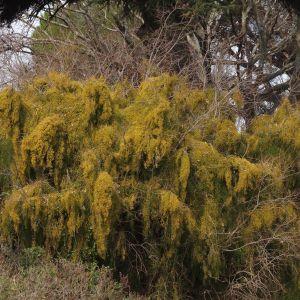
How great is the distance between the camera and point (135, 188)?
29.7 feet

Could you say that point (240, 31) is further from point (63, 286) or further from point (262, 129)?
point (63, 286)

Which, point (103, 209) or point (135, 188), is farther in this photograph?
point (135, 188)

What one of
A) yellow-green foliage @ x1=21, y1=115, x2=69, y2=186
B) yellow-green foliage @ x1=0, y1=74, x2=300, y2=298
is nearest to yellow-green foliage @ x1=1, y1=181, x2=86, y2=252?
yellow-green foliage @ x1=0, y1=74, x2=300, y2=298

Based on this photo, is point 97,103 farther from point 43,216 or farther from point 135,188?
point 43,216

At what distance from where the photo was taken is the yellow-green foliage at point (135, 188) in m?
8.79

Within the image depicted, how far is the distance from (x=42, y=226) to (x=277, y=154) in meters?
4.16

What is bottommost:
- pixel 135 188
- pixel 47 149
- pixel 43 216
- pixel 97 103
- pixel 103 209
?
pixel 43 216

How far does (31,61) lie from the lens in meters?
16.4

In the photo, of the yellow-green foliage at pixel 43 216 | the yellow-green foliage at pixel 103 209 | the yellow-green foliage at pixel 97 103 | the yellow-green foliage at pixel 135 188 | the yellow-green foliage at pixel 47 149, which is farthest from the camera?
Result: the yellow-green foliage at pixel 97 103

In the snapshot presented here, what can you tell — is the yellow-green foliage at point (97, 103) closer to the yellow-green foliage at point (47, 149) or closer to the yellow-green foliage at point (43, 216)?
the yellow-green foliage at point (47, 149)

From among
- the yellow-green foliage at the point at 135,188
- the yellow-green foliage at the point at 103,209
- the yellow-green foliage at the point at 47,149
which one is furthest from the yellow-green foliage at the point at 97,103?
the yellow-green foliage at the point at 103,209

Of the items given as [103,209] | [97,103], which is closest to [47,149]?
[97,103]

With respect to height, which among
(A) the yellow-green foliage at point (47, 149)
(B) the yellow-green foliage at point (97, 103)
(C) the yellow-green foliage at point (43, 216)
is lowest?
(C) the yellow-green foliage at point (43, 216)

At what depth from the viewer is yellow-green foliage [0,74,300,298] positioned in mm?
8789
